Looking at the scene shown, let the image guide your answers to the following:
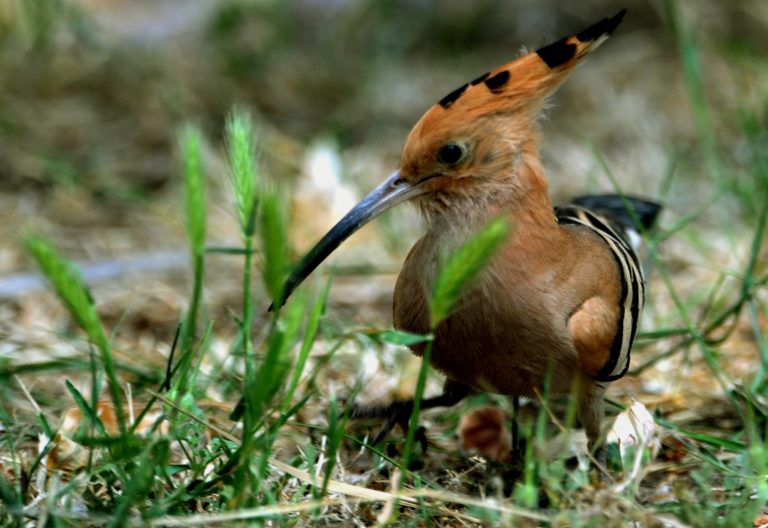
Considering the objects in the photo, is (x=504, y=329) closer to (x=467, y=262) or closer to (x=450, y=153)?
(x=450, y=153)

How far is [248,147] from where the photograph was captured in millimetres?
2023

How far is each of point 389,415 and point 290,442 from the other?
10.1 inches

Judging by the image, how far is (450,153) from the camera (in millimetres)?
2260

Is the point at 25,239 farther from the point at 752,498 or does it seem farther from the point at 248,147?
the point at 752,498

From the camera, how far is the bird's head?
225 centimetres

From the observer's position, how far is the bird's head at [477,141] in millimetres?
2254

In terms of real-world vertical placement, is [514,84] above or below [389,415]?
above

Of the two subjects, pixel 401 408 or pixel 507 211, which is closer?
pixel 507 211

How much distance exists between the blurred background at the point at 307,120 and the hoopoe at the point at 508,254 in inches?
35.3

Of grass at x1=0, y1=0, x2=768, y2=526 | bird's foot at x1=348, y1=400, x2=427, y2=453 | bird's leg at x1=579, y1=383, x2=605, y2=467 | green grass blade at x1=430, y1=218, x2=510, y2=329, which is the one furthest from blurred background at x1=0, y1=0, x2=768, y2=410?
green grass blade at x1=430, y1=218, x2=510, y2=329

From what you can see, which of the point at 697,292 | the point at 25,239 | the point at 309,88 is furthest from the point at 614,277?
the point at 309,88

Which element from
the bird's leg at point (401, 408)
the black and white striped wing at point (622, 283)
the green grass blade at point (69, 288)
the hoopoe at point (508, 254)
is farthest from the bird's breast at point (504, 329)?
the green grass blade at point (69, 288)

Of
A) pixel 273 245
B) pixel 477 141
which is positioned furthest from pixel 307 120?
pixel 273 245

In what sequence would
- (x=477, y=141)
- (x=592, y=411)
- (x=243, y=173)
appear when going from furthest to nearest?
(x=592, y=411) → (x=477, y=141) → (x=243, y=173)
